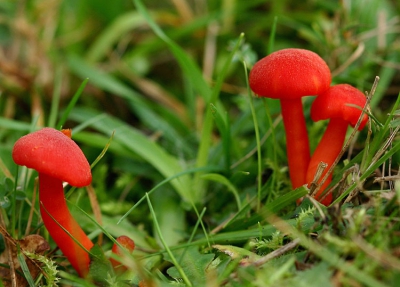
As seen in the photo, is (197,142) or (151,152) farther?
(197,142)

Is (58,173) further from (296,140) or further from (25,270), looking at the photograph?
(296,140)

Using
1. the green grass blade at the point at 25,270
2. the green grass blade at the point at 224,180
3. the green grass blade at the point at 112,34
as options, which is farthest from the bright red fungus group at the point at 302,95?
the green grass blade at the point at 112,34

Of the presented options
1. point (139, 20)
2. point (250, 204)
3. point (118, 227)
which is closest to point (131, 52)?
point (139, 20)

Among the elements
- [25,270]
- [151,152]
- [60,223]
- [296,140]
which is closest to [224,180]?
[296,140]

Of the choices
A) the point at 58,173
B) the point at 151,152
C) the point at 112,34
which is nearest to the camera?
the point at 58,173

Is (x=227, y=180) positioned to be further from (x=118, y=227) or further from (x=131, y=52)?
(x=131, y=52)

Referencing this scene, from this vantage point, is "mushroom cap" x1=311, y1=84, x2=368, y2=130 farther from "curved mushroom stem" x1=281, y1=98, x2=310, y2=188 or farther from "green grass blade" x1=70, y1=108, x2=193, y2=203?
"green grass blade" x1=70, y1=108, x2=193, y2=203

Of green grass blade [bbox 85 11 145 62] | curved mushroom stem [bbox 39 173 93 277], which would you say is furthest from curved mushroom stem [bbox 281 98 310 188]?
green grass blade [bbox 85 11 145 62]

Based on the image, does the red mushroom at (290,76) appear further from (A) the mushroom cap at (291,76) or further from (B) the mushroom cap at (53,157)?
(B) the mushroom cap at (53,157)
